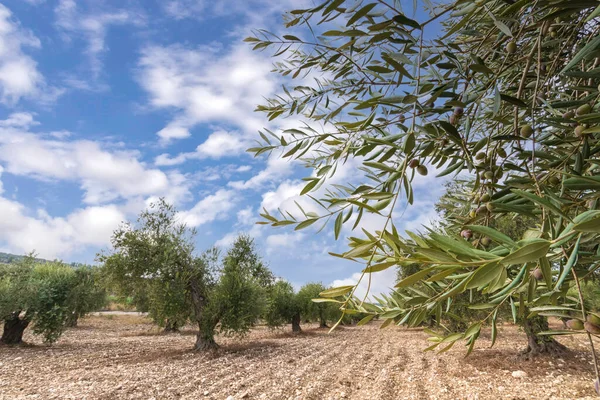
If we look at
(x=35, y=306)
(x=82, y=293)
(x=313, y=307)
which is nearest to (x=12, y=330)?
(x=35, y=306)

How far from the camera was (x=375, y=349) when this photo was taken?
35.2 ft

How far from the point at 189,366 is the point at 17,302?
22.5 ft

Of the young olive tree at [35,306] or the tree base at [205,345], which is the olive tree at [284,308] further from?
the young olive tree at [35,306]

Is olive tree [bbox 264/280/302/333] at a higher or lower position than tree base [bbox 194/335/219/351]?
higher

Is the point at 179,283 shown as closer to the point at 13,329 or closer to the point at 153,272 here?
the point at 153,272

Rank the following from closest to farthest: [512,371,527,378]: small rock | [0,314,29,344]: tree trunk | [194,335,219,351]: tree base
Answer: [512,371,527,378]: small rock, [194,335,219,351]: tree base, [0,314,29,344]: tree trunk

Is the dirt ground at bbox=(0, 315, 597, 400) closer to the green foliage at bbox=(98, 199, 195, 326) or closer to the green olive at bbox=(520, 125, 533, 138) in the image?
the green foliage at bbox=(98, 199, 195, 326)

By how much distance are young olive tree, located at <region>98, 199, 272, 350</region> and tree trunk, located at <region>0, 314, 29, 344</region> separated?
13.2 feet

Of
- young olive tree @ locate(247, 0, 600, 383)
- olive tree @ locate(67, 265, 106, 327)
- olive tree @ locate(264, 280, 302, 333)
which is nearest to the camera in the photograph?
young olive tree @ locate(247, 0, 600, 383)

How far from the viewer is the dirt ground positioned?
213 inches

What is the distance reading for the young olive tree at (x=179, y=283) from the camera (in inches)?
385

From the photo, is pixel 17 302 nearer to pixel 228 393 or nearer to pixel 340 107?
pixel 228 393

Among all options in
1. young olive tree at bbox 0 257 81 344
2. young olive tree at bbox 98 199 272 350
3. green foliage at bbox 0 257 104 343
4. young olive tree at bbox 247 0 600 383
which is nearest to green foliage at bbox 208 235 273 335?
young olive tree at bbox 98 199 272 350

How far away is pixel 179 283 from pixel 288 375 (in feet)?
15.7
